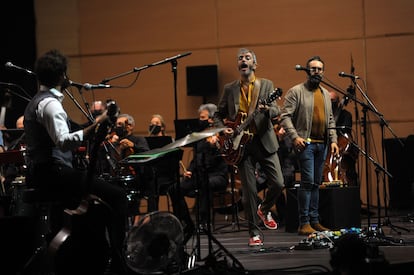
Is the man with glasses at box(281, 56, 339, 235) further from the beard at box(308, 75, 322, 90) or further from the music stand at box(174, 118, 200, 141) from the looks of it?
the music stand at box(174, 118, 200, 141)

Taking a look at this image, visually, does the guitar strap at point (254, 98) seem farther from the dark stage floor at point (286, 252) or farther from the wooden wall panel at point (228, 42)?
the wooden wall panel at point (228, 42)

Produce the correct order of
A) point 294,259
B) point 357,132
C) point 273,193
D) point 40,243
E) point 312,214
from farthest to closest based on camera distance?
point 357,132
point 312,214
point 273,193
point 294,259
point 40,243

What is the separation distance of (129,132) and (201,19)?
295cm

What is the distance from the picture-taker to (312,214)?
7.42m

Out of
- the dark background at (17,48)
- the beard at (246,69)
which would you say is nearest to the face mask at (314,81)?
the beard at (246,69)

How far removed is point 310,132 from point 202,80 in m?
3.28

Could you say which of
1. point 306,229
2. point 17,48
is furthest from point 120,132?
point 17,48

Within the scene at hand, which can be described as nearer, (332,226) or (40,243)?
(40,243)

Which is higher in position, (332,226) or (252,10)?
(252,10)

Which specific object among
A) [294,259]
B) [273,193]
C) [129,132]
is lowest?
[294,259]

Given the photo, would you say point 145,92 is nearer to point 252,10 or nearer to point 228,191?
point 252,10

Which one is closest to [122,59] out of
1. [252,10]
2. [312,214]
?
[252,10]

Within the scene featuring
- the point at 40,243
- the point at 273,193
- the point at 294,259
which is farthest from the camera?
the point at 273,193

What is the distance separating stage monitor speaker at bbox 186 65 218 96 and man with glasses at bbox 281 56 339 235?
2.99 m
